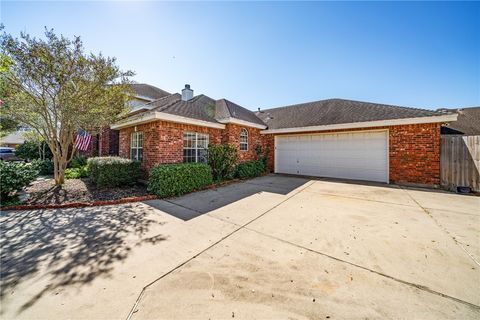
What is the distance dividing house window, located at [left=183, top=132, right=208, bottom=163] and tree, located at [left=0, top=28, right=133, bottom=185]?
3.23 meters

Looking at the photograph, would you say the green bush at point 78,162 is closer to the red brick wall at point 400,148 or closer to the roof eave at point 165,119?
the roof eave at point 165,119

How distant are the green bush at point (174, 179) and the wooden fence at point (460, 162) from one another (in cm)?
1012

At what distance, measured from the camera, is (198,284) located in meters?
2.30

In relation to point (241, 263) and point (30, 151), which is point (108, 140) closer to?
point (30, 151)

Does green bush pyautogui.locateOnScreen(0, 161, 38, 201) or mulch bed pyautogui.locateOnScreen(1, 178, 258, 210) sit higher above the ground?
green bush pyautogui.locateOnScreen(0, 161, 38, 201)

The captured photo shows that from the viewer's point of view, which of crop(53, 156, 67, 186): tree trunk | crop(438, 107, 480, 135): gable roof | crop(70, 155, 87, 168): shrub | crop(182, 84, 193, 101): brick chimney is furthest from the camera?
crop(70, 155, 87, 168): shrub

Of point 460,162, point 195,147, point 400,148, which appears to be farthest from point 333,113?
point 195,147

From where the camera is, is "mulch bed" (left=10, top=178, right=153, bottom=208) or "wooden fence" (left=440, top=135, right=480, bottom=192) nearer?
"mulch bed" (left=10, top=178, right=153, bottom=208)

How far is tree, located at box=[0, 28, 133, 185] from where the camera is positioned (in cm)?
555

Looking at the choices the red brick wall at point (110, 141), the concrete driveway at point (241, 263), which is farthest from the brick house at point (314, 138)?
the red brick wall at point (110, 141)

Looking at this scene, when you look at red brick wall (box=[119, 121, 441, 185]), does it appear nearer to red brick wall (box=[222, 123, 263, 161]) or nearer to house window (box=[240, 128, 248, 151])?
red brick wall (box=[222, 123, 263, 161])

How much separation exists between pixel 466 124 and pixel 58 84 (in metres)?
20.5

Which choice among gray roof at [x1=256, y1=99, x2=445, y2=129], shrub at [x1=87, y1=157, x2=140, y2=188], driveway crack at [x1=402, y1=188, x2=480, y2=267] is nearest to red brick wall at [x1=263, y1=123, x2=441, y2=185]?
gray roof at [x1=256, y1=99, x2=445, y2=129]

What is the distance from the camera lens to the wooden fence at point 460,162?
6680 millimetres
